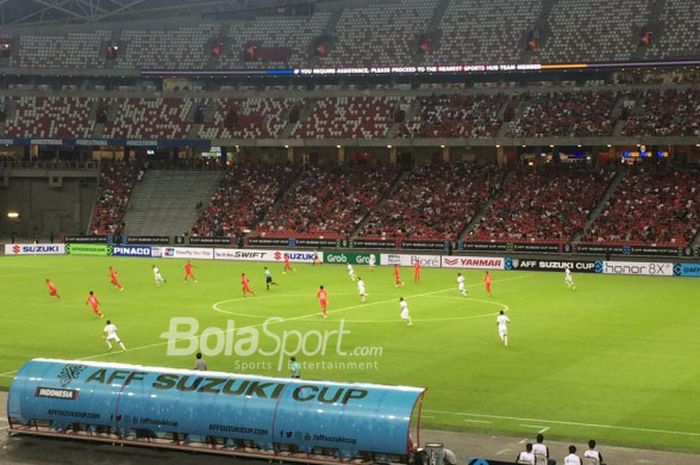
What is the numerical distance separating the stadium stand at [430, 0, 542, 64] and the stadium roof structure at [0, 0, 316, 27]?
18472 millimetres

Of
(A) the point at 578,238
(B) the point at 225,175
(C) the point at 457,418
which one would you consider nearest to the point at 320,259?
(A) the point at 578,238

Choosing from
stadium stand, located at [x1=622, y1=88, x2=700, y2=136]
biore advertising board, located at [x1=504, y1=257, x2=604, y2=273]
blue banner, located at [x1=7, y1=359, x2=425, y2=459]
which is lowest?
blue banner, located at [x1=7, y1=359, x2=425, y2=459]

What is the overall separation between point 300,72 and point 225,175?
40.4 feet

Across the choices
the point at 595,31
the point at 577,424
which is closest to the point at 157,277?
the point at 577,424

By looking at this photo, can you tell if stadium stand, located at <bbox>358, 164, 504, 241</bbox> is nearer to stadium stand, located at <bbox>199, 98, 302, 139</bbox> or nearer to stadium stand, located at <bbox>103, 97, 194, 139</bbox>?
stadium stand, located at <bbox>199, 98, 302, 139</bbox>

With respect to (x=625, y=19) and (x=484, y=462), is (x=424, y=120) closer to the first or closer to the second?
(x=625, y=19)

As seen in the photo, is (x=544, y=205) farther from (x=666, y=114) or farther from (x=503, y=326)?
(x=503, y=326)

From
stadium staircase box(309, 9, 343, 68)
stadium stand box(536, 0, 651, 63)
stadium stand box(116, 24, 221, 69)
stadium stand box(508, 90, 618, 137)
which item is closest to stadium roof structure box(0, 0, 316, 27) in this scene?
stadium stand box(116, 24, 221, 69)

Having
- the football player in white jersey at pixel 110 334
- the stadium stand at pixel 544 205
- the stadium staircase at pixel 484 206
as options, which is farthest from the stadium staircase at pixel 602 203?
the football player in white jersey at pixel 110 334

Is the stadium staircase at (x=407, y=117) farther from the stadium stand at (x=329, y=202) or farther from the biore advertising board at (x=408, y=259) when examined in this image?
the biore advertising board at (x=408, y=259)

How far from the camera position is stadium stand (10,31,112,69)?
108562 millimetres

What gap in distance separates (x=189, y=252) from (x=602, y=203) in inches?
1309

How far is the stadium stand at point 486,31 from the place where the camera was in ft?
321

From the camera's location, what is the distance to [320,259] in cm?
8119
